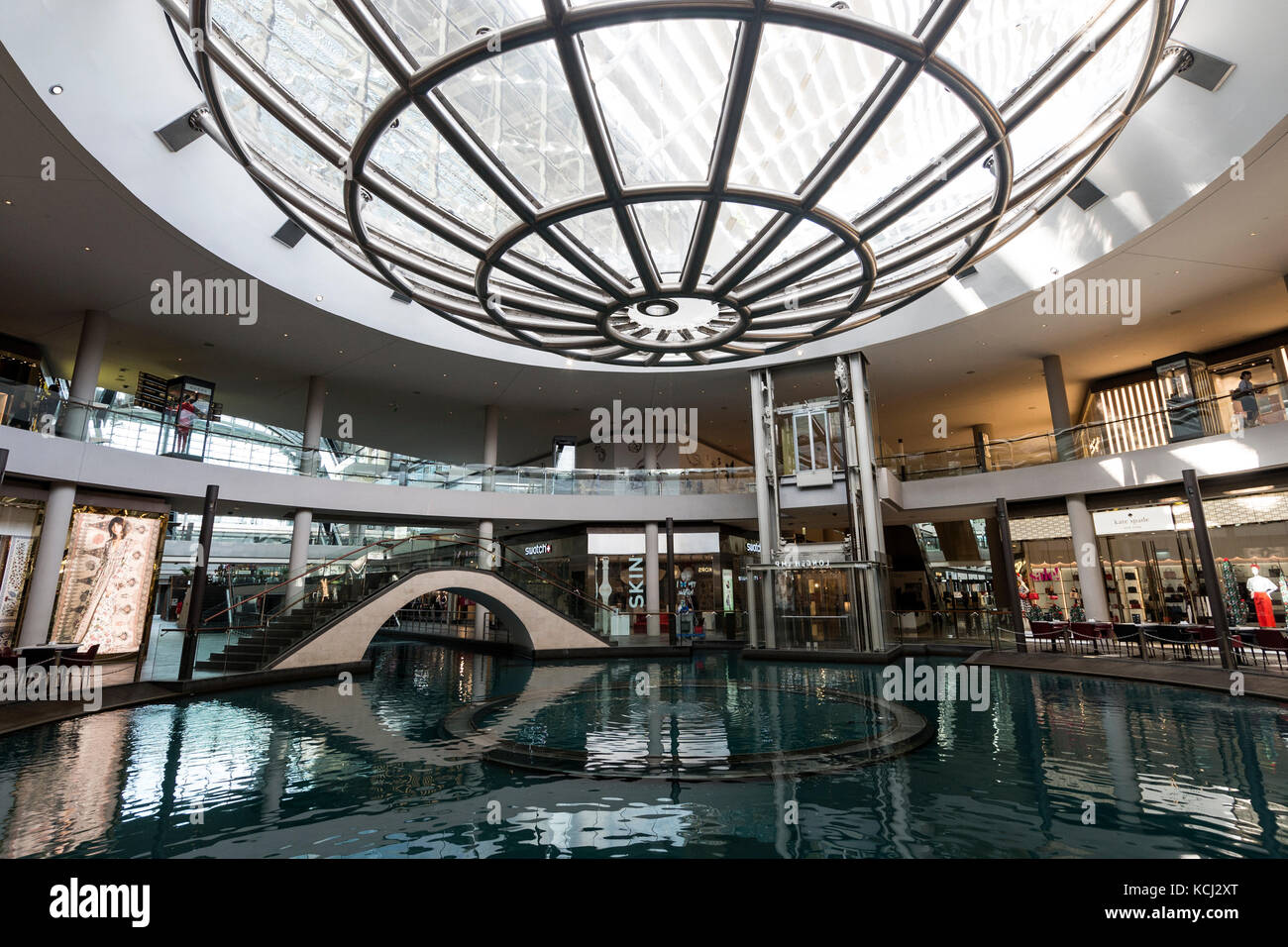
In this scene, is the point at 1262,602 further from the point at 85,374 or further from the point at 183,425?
the point at 85,374

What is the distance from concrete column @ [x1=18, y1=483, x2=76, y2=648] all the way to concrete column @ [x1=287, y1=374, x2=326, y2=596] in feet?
18.6

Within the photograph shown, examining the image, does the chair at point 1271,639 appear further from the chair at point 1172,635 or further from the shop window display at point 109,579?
the shop window display at point 109,579

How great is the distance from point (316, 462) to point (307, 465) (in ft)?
0.99

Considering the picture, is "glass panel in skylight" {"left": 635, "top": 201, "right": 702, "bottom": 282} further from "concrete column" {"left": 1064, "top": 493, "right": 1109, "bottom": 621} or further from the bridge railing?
"concrete column" {"left": 1064, "top": 493, "right": 1109, "bottom": 621}

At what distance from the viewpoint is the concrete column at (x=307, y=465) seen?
20.8 meters

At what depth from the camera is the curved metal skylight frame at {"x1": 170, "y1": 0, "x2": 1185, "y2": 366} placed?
19.4 ft

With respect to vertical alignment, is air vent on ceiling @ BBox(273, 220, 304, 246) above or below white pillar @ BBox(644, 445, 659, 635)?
above

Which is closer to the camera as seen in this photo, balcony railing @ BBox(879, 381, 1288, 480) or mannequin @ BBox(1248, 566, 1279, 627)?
mannequin @ BBox(1248, 566, 1279, 627)

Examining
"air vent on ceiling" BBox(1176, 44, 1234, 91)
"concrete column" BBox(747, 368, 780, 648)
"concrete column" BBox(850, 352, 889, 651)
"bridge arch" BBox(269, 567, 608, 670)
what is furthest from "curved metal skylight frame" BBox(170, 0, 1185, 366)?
"concrete column" BBox(747, 368, 780, 648)

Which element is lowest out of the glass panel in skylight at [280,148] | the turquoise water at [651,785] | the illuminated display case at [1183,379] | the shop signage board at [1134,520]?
the turquoise water at [651,785]

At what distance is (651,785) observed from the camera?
6.89 m

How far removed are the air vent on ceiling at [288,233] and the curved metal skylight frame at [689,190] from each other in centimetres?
472

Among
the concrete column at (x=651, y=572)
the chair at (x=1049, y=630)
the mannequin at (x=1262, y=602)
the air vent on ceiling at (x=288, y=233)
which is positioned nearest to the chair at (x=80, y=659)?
the air vent on ceiling at (x=288, y=233)

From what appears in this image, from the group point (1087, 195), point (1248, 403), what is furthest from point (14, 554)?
point (1248, 403)
